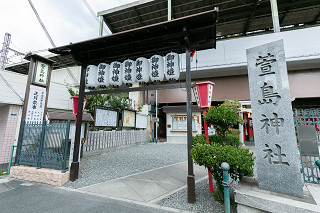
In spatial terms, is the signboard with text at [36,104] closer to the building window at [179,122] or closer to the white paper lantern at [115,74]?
the white paper lantern at [115,74]

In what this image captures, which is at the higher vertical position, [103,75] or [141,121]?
[103,75]

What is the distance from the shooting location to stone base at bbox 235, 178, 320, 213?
2352 millimetres

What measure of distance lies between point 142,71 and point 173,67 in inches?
43.2

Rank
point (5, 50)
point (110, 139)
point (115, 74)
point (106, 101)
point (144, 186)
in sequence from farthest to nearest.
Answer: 1. point (5, 50)
2. point (106, 101)
3. point (110, 139)
4. point (115, 74)
5. point (144, 186)

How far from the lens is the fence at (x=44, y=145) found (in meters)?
5.00

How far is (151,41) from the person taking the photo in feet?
16.0

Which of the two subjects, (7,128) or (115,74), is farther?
(7,128)

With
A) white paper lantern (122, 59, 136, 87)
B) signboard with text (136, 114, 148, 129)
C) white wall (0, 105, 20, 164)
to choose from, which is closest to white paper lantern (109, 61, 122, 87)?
white paper lantern (122, 59, 136, 87)

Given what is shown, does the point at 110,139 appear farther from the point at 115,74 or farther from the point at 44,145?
the point at 115,74

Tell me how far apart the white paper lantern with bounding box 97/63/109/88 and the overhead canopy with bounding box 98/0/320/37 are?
1113 cm

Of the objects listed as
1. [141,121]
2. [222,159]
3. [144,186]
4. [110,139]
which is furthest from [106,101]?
[222,159]

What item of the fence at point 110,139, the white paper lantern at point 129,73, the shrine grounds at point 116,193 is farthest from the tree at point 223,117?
the fence at point 110,139

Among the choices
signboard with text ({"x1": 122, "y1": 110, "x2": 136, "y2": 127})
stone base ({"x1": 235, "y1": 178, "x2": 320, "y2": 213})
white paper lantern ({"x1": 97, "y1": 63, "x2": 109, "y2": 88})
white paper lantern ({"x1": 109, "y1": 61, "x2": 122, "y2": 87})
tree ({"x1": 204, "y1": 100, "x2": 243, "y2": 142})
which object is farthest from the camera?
signboard with text ({"x1": 122, "y1": 110, "x2": 136, "y2": 127})

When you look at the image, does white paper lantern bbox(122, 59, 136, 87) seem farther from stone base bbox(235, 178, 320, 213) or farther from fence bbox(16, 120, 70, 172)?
stone base bbox(235, 178, 320, 213)
